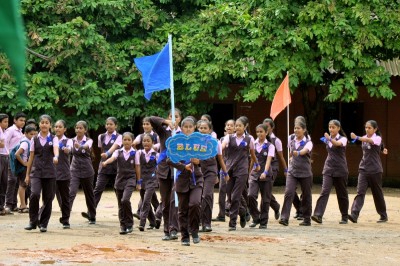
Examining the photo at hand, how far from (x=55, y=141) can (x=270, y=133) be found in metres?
3.47

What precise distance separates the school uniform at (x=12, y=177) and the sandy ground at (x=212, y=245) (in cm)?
82

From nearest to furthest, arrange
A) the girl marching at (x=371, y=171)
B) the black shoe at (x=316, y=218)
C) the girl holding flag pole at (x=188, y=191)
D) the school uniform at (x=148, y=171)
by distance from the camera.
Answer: the girl holding flag pole at (x=188, y=191) < the school uniform at (x=148, y=171) < the black shoe at (x=316, y=218) < the girl marching at (x=371, y=171)

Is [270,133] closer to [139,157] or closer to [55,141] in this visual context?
[139,157]

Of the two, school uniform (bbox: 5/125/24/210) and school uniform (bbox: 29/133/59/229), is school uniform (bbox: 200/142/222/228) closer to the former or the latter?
school uniform (bbox: 29/133/59/229)

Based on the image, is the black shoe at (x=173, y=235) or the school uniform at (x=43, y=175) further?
the school uniform at (x=43, y=175)

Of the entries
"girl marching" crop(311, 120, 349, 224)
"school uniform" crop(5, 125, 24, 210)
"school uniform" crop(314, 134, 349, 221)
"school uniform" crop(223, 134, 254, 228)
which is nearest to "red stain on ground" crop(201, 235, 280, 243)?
"school uniform" crop(223, 134, 254, 228)

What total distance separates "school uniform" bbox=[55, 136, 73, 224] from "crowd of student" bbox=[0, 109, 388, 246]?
0.04 ft

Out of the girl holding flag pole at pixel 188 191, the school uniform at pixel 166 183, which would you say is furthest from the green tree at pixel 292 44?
the girl holding flag pole at pixel 188 191

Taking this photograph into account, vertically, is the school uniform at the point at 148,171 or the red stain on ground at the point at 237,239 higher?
the school uniform at the point at 148,171

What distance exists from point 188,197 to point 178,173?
1.02 ft

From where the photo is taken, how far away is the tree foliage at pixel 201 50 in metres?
21.1

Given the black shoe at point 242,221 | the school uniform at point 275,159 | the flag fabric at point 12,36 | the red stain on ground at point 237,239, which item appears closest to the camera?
the flag fabric at point 12,36

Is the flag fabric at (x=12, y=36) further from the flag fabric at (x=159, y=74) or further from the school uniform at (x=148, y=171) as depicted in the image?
the school uniform at (x=148, y=171)

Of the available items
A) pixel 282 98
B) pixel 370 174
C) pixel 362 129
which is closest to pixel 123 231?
pixel 370 174
